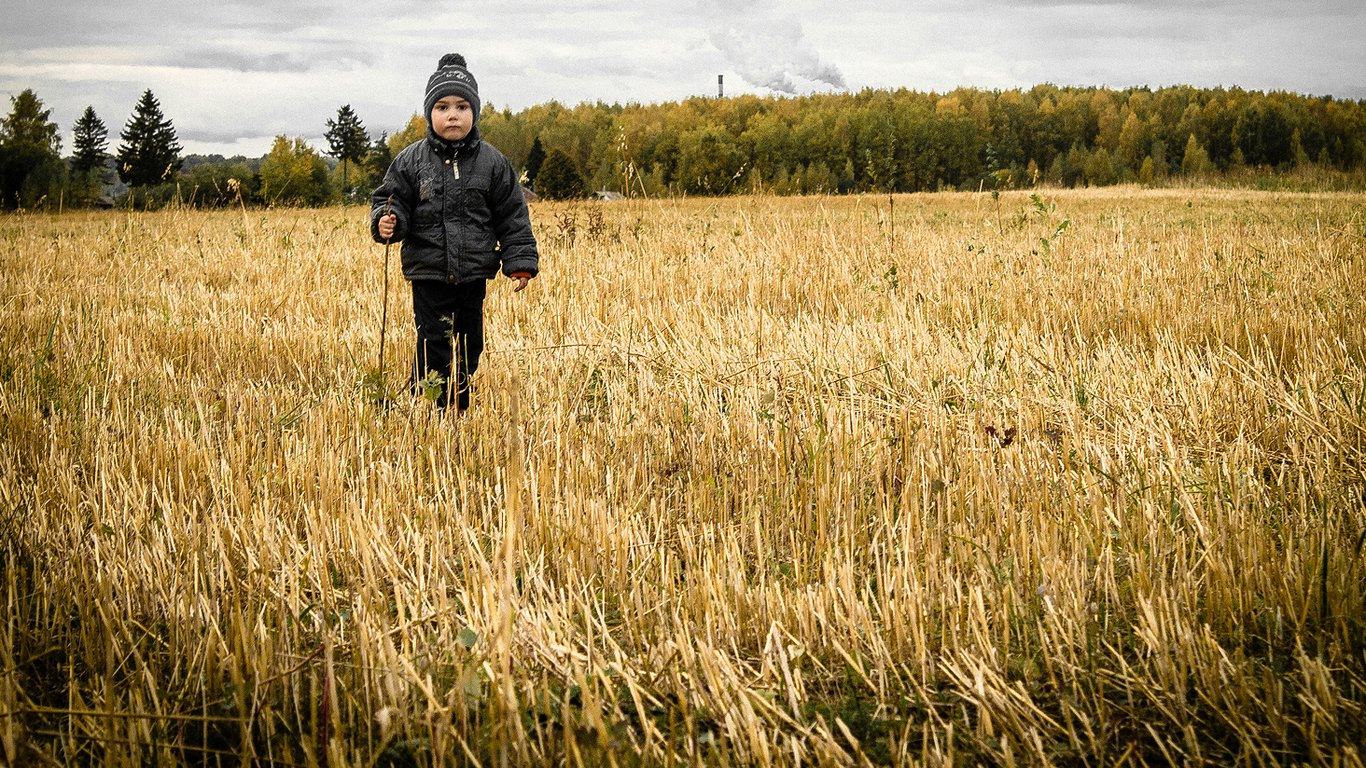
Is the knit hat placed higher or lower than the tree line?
lower

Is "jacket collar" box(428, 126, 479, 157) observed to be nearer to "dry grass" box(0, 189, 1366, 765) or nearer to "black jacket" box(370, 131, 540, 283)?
"black jacket" box(370, 131, 540, 283)

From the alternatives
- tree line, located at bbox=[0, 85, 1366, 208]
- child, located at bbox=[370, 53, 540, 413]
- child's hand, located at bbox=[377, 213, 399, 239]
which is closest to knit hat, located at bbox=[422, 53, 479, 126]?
child, located at bbox=[370, 53, 540, 413]

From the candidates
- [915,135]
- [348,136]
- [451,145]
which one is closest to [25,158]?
[348,136]

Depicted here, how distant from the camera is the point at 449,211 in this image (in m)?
4.41

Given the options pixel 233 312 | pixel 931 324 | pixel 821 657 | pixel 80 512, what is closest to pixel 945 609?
pixel 821 657

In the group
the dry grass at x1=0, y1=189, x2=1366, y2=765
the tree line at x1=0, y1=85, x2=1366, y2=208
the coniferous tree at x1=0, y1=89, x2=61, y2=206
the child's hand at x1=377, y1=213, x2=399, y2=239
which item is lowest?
the dry grass at x1=0, y1=189, x2=1366, y2=765

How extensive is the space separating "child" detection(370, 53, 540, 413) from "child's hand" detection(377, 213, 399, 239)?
0.09 metres

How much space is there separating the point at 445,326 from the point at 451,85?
3.89 feet

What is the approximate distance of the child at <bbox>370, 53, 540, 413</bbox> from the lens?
4359mm

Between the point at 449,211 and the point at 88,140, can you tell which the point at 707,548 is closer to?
the point at 449,211

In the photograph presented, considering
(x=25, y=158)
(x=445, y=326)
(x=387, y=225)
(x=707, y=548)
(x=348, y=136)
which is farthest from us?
(x=348, y=136)

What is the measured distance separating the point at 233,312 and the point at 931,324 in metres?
4.90

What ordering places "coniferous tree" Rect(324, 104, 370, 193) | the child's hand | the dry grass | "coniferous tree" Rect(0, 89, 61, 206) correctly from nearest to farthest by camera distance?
the dry grass
the child's hand
"coniferous tree" Rect(0, 89, 61, 206)
"coniferous tree" Rect(324, 104, 370, 193)

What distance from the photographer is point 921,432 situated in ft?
10.9
